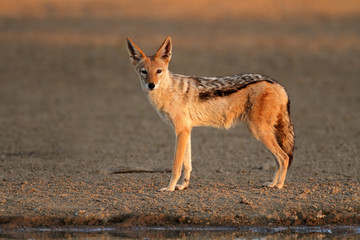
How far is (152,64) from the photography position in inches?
314

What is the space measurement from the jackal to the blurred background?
1105 mm

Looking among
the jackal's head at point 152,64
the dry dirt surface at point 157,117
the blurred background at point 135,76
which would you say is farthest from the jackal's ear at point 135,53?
the blurred background at point 135,76

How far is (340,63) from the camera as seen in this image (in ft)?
62.4

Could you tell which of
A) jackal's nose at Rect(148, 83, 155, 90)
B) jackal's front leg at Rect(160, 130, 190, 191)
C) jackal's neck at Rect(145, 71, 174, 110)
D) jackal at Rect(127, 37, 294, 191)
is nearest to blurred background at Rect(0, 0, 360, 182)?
jackal at Rect(127, 37, 294, 191)

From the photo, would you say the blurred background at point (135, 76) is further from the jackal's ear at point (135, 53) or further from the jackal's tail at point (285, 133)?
the jackal's ear at point (135, 53)

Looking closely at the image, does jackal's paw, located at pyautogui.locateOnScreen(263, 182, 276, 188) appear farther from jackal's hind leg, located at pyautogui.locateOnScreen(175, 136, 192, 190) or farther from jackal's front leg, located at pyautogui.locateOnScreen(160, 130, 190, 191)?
jackal's front leg, located at pyautogui.locateOnScreen(160, 130, 190, 191)

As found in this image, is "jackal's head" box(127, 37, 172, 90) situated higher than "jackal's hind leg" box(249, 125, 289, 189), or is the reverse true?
"jackal's head" box(127, 37, 172, 90)

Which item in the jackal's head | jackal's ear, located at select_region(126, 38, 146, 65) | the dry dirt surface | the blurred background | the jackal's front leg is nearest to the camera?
the dry dirt surface

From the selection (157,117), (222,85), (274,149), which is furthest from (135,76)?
(274,149)

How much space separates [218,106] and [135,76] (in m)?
11.2

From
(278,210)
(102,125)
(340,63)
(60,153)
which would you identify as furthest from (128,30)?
(278,210)

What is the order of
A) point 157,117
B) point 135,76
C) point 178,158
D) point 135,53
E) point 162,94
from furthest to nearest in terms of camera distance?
point 135,76 < point 157,117 < point 135,53 < point 162,94 < point 178,158

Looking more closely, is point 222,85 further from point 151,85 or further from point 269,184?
point 269,184

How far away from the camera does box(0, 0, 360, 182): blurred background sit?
36.1 ft
